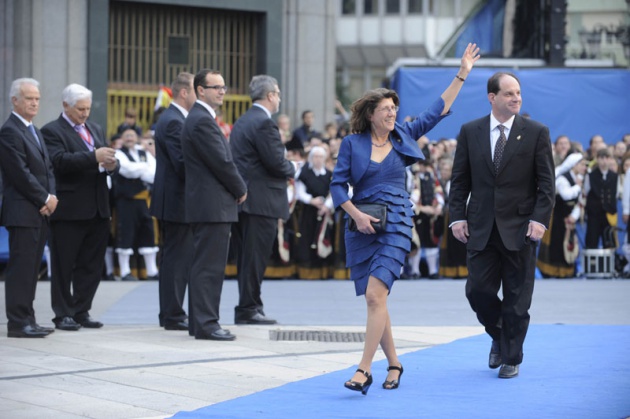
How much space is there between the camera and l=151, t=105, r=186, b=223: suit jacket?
37.6 ft

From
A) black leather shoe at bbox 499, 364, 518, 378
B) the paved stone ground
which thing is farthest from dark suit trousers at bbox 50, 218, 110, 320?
black leather shoe at bbox 499, 364, 518, 378

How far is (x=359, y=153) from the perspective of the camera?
8.55m

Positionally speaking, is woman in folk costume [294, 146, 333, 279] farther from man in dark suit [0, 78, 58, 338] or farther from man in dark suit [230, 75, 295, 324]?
man in dark suit [0, 78, 58, 338]

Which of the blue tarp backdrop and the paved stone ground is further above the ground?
the blue tarp backdrop

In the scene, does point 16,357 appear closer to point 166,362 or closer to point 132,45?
point 166,362

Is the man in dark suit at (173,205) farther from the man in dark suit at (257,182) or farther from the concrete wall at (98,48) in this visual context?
the concrete wall at (98,48)

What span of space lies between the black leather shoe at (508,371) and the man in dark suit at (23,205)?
410 centimetres

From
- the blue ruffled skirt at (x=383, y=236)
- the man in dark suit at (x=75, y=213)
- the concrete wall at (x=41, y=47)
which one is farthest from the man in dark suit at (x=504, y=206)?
the concrete wall at (x=41, y=47)

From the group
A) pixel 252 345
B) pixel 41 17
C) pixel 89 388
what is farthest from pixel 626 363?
pixel 41 17

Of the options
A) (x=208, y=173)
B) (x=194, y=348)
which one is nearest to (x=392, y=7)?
(x=208, y=173)

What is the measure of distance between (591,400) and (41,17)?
16187 mm

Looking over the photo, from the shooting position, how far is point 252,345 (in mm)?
10547

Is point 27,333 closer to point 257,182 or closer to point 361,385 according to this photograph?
point 257,182

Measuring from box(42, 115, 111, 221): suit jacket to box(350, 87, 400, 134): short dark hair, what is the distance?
3544 mm
